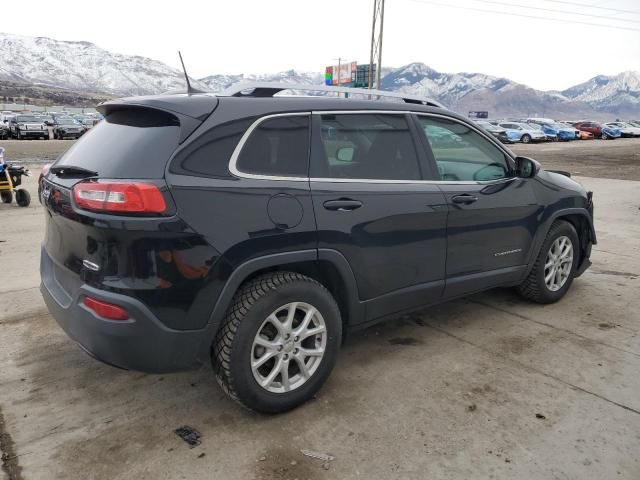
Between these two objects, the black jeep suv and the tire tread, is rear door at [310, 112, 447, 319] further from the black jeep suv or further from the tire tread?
the tire tread

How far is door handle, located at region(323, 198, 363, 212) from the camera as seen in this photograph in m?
2.95

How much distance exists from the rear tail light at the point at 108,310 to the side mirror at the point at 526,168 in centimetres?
311

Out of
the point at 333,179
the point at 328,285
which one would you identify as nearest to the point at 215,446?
the point at 328,285

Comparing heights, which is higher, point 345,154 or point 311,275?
point 345,154

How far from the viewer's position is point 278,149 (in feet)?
9.48

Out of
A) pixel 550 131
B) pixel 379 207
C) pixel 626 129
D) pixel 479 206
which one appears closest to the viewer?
pixel 379 207

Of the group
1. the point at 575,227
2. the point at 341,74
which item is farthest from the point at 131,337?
the point at 341,74

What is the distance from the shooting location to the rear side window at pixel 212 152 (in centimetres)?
258

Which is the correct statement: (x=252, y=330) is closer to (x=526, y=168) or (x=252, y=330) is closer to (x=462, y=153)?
(x=462, y=153)

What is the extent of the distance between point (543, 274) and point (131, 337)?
134 inches

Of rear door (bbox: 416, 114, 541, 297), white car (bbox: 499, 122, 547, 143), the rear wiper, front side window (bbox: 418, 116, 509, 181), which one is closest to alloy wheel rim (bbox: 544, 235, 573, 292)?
rear door (bbox: 416, 114, 541, 297)

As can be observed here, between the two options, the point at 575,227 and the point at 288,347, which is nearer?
the point at 288,347

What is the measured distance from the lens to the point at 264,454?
103 inches

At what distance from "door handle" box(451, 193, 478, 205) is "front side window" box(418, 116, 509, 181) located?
143 mm
